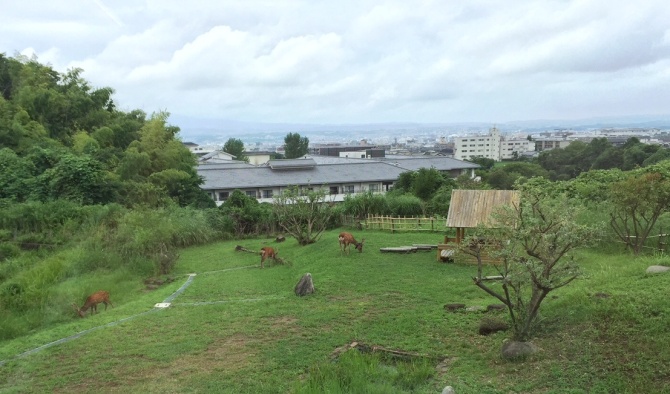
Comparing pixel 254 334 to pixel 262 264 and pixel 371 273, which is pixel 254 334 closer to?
pixel 371 273

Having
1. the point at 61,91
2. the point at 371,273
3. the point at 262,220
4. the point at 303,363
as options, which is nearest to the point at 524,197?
the point at 303,363

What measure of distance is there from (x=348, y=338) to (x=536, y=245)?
3428 millimetres

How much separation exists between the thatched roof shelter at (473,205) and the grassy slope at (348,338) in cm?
187

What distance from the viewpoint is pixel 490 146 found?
10844 cm

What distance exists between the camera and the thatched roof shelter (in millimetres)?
14289

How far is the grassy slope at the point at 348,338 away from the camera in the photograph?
261 inches

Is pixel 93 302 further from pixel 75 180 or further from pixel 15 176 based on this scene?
pixel 15 176

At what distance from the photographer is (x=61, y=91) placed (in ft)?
98.3

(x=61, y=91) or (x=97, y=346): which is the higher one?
(x=61, y=91)

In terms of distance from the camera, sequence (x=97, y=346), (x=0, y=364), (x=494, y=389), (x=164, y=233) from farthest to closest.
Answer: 1. (x=164, y=233)
2. (x=97, y=346)
3. (x=0, y=364)
4. (x=494, y=389)

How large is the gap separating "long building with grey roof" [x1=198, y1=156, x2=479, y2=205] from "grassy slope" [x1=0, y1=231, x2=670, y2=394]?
73.4ft

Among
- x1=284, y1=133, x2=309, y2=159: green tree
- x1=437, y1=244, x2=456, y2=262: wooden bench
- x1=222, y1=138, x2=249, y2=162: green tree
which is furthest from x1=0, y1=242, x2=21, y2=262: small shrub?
x1=222, y1=138, x2=249, y2=162: green tree

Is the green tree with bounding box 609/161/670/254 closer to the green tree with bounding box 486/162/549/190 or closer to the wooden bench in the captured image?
the wooden bench

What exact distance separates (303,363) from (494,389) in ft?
9.24
